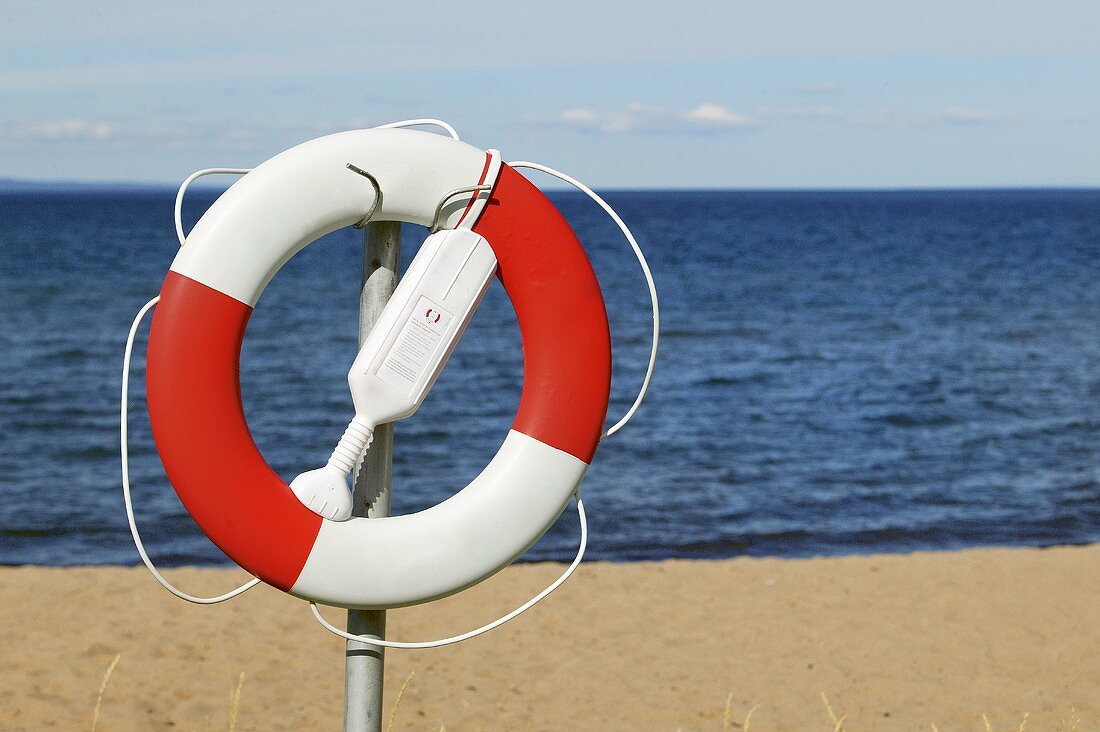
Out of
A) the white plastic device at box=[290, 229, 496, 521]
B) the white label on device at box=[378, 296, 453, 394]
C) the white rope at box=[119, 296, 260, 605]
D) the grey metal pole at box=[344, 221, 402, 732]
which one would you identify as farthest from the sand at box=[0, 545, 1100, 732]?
the white label on device at box=[378, 296, 453, 394]

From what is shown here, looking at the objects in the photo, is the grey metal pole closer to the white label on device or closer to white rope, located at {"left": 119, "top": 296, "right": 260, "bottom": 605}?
the white label on device

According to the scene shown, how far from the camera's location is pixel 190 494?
Answer: 1900 mm

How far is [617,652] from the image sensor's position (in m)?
4.21

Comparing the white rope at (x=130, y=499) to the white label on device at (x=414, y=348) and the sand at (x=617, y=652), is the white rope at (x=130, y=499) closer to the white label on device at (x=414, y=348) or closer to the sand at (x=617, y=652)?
the white label on device at (x=414, y=348)

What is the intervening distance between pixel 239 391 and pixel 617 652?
2.58 metres

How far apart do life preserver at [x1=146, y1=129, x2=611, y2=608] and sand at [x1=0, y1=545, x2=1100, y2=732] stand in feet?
5.72

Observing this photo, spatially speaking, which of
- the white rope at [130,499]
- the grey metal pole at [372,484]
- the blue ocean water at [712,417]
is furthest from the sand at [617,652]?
the white rope at [130,499]

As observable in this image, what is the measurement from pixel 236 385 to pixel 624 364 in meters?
10.5

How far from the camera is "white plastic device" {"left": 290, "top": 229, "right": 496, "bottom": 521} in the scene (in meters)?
1.88

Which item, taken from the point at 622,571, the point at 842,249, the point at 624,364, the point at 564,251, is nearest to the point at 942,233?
the point at 842,249

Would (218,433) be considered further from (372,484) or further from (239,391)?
(372,484)

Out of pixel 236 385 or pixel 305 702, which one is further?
pixel 305 702

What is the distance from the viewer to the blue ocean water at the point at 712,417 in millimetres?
6422

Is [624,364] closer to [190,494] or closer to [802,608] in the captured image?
[802,608]
